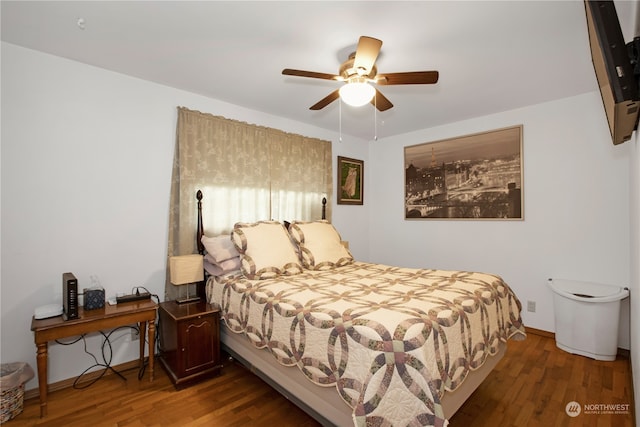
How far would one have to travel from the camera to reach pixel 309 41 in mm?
2068

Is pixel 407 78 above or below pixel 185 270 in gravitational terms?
above

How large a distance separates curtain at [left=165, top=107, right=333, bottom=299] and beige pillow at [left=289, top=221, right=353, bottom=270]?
56 centimetres

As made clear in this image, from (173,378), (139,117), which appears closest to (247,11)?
(139,117)

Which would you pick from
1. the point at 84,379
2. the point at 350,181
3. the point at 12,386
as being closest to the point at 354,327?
the point at 12,386

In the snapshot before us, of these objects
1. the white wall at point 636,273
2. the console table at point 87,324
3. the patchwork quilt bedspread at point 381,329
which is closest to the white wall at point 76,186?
the console table at point 87,324

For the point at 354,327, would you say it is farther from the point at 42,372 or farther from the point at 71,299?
the point at 42,372

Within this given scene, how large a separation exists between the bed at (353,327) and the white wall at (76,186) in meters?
0.52

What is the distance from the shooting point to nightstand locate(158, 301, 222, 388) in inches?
89.9

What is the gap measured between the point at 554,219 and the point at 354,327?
9.43 ft

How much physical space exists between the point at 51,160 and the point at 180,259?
1.18m

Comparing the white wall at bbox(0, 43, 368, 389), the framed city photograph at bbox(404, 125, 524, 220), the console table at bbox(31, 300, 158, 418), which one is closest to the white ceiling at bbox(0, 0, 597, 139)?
the white wall at bbox(0, 43, 368, 389)

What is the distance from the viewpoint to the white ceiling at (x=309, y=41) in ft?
5.77

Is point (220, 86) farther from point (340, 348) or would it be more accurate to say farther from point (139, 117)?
point (340, 348)

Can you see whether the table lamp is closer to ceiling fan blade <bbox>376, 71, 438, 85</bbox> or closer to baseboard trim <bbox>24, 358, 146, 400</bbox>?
baseboard trim <bbox>24, 358, 146, 400</bbox>
